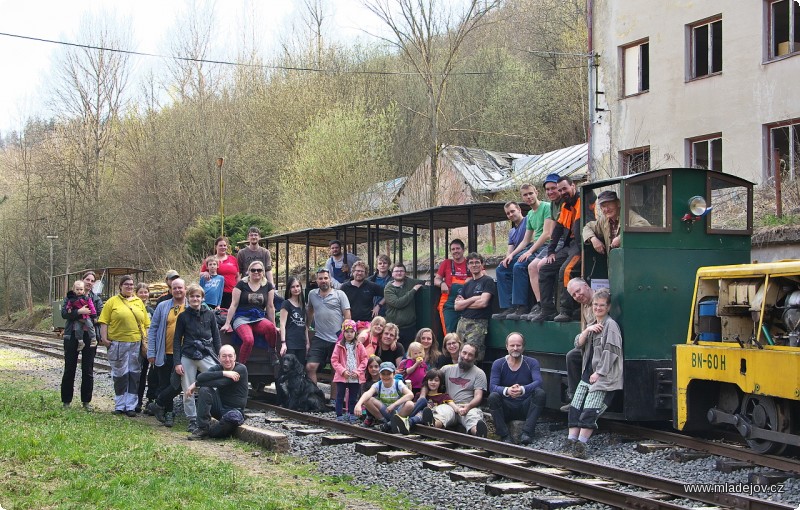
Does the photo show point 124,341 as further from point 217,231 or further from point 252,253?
point 217,231

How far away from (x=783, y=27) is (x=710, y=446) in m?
14.9

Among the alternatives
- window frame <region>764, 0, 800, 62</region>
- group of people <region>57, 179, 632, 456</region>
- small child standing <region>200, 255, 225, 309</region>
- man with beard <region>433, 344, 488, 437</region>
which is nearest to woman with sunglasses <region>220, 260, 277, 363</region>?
group of people <region>57, 179, 632, 456</region>

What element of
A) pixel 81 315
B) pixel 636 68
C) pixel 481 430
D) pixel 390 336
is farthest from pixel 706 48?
pixel 81 315

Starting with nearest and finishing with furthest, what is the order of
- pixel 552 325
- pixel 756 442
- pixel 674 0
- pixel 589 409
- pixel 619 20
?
pixel 756 442, pixel 589 409, pixel 552 325, pixel 674 0, pixel 619 20

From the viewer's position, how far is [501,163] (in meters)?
39.8

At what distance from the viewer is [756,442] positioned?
28.6ft

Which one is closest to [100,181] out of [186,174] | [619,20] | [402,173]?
[186,174]

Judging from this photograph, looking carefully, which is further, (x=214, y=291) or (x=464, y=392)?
(x=214, y=291)

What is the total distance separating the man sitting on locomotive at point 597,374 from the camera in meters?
9.88

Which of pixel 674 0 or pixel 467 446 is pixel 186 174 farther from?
pixel 467 446

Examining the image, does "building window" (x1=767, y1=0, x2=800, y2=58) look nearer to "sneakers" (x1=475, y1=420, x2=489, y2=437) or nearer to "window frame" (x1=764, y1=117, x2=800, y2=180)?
"window frame" (x1=764, y1=117, x2=800, y2=180)

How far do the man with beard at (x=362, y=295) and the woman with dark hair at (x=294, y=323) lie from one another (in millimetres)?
769

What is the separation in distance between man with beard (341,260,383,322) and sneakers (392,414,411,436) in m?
3.71

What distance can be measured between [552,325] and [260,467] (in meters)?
4.14
